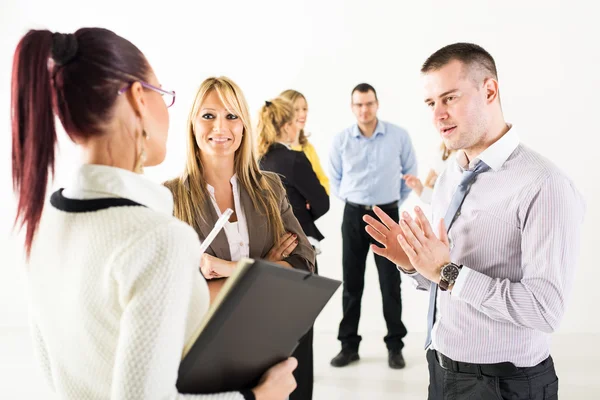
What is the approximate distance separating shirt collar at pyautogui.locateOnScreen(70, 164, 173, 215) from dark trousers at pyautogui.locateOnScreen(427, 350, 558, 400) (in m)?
1.15

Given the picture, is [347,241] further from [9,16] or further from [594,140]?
[9,16]

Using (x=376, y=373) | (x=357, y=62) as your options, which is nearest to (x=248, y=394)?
(x=376, y=373)

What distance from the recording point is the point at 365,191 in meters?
4.41

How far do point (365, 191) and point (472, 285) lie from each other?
9.53 feet

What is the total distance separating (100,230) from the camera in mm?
870

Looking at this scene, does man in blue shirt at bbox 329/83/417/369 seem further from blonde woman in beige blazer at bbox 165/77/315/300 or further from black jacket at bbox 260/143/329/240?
blonde woman in beige blazer at bbox 165/77/315/300

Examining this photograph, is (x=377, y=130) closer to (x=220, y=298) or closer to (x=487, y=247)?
(x=487, y=247)

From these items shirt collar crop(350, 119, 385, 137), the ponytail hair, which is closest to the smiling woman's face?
the ponytail hair

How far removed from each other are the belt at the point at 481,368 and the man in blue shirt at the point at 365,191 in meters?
2.45

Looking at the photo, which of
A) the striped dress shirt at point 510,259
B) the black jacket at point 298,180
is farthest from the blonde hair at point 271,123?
the striped dress shirt at point 510,259

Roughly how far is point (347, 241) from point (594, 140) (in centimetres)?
232

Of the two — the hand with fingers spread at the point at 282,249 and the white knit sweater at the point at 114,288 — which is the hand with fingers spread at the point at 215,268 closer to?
the hand with fingers spread at the point at 282,249

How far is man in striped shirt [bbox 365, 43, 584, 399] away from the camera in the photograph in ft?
4.87

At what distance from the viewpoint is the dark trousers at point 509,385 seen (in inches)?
62.8
